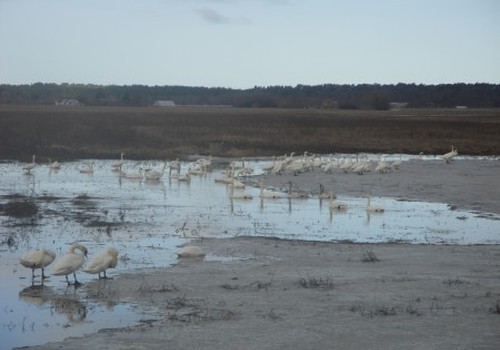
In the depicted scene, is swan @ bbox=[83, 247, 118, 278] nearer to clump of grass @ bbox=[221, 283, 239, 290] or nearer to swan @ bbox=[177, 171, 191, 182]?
clump of grass @ bbox=[221, 283, 239, 290]

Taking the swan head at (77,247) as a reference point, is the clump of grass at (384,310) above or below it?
below

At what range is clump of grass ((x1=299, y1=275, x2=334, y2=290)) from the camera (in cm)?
1264

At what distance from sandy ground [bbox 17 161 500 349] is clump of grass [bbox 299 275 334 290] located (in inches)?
0.6

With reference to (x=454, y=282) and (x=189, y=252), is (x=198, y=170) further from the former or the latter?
(x=454, y=282)

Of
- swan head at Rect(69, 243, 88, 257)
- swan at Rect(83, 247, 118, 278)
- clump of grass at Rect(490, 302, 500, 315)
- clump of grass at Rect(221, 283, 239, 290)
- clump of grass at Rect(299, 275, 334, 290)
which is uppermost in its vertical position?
swan head at Rect(69, 243, 88, 257)

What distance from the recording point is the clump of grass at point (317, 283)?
12.6 meters

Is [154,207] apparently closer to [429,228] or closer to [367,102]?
[429,228]

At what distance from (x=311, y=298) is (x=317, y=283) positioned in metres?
0.96

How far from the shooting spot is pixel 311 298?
39.0 ft

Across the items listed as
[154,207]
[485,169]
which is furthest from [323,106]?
[154,207]

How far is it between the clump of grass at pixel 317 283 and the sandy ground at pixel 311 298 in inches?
0.6

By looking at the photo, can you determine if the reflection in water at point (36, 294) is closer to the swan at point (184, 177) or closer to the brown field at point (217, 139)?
the swan at point (184, 177)

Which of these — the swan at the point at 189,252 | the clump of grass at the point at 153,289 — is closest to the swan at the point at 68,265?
the clump of grass at the point at 153,289

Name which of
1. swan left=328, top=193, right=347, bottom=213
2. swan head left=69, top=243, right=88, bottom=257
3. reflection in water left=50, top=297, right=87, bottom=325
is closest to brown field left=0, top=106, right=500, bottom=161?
swan left=328, top=193, right=347, bottom=213
